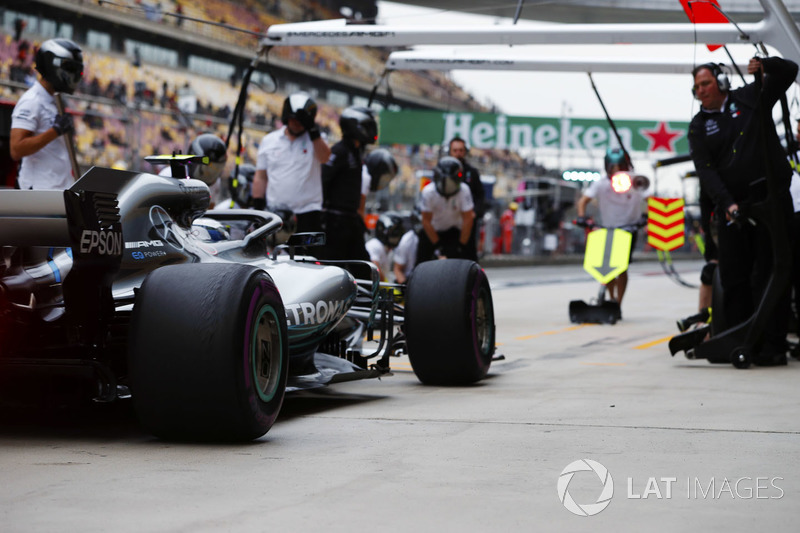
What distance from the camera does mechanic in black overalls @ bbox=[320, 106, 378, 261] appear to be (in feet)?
30.6

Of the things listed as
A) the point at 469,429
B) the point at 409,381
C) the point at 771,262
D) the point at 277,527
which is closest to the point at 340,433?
the point at 469,429

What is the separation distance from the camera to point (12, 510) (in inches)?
129

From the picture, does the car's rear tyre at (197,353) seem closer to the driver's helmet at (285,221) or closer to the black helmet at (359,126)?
the driver's helmet at (285,221)

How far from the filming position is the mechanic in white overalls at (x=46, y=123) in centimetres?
716

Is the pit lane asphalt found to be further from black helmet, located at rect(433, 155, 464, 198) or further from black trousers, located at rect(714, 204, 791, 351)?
black helmet, located at rect(433, 155, 464, 198)

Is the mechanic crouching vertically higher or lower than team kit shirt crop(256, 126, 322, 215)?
lower

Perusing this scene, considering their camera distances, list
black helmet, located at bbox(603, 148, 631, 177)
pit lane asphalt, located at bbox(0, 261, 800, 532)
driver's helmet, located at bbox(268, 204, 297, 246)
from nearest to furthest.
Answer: pit lane asphalt, located at bbox(0, 261, 800, 532) < driver's helmet, located at bbox(268, 204, 297, 246) < black helmet, located at bbox(603, 148, 631, 177)

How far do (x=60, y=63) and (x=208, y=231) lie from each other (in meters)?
2.13

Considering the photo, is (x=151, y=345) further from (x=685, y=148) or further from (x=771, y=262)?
(x=685, y=148)

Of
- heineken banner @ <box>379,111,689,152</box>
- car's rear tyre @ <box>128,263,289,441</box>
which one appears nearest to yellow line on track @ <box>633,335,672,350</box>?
car's rear tyre @ <box>128,263,289,441</box>

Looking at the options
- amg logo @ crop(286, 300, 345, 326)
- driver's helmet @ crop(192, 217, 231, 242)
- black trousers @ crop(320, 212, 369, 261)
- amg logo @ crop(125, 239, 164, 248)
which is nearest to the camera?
amg logo @ crop(125, 239, 164, 248)

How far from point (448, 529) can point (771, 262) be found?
5591 millimetres

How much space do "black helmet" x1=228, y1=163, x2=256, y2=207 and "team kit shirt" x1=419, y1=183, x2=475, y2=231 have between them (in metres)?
1.71

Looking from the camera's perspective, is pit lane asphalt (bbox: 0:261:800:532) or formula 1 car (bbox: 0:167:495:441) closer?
pit lane asphalt (bbox: 0:261:800:532)
